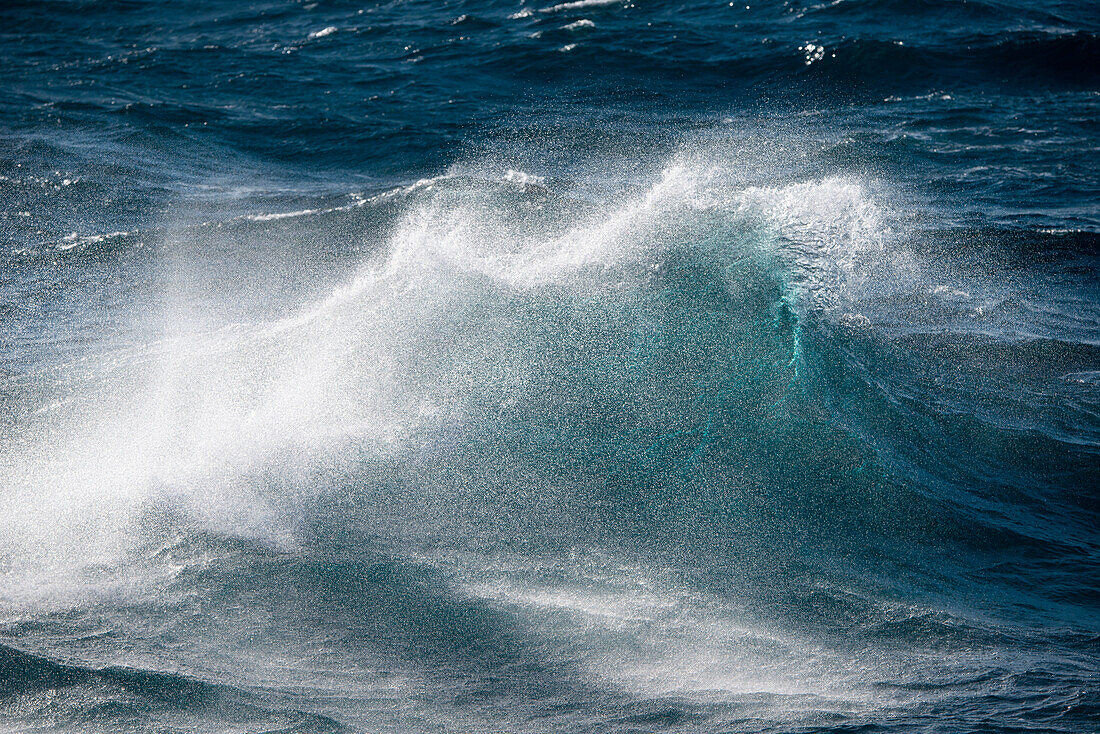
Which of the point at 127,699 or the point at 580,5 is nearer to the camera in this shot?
the point at 127,699

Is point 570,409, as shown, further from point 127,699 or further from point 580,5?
point 580,5

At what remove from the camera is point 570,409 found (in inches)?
352

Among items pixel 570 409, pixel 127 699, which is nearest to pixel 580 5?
pixel 570 409

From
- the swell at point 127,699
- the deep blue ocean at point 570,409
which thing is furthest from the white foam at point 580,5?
the swell at point 127,699

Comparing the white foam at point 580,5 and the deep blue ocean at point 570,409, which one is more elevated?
the white foam at point 580,5

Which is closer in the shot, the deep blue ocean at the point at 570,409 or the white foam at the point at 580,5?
the deep blue ocean at the point at 570,409

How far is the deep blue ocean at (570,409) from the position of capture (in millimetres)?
6324

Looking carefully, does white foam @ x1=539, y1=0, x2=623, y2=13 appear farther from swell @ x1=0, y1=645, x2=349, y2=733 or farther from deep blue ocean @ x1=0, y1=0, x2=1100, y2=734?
swell @ x1=0, y1=645, x2=349, y2=733

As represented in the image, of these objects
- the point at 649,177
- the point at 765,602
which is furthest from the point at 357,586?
the point at 649,177

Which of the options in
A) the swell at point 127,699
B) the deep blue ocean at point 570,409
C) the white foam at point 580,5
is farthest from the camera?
the white foam at point 580,5

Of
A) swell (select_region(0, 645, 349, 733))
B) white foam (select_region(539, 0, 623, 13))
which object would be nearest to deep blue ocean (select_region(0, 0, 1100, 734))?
swell (select_region(0, 645, 349, 733))

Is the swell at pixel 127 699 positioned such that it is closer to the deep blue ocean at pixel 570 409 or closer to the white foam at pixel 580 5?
the deep blue ocean at pixel 570 409

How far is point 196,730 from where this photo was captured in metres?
5.92

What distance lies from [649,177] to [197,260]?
689 cm
